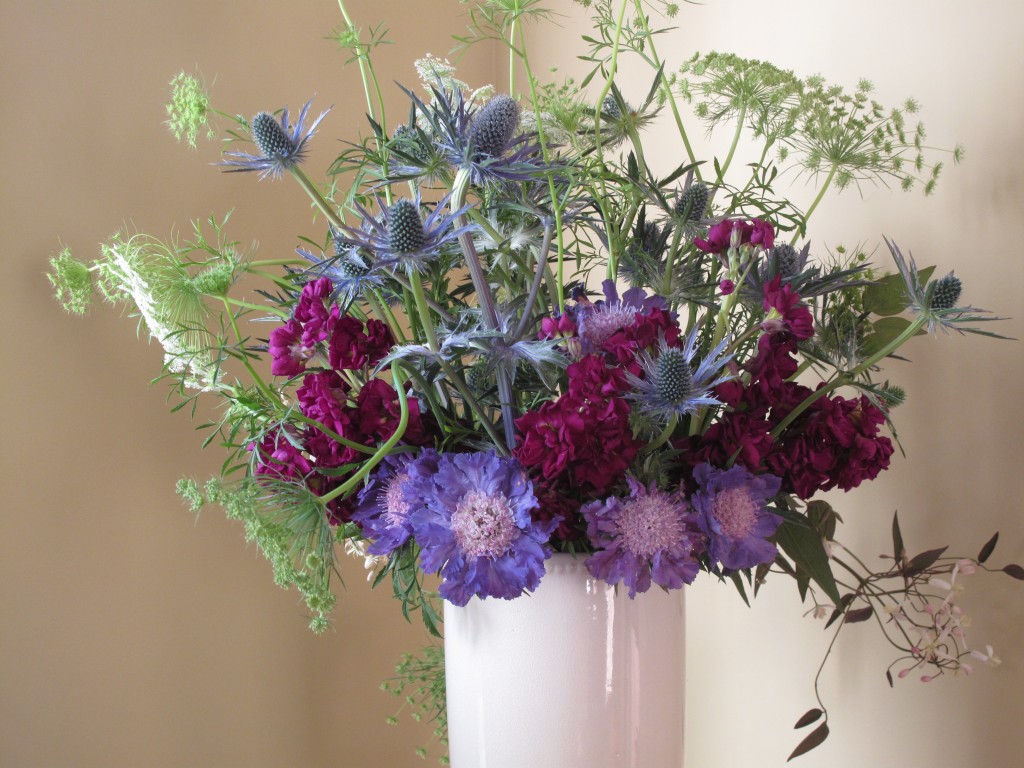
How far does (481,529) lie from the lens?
68 cm

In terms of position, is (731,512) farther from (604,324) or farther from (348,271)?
(348,271)

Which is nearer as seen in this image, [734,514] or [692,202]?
[734,514]

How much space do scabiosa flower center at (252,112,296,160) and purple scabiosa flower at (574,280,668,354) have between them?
0.86ft

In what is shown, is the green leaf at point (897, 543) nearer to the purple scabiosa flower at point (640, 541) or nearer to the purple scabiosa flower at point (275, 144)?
the purple scabiosa flower at point (640, 541)

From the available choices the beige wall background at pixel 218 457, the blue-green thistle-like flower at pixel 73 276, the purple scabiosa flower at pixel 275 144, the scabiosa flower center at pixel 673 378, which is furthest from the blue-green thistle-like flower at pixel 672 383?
the blue-green thistle-like flower at pixel 73 276

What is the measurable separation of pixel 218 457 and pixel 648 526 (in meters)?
0.70

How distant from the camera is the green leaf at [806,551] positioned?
0.82 m

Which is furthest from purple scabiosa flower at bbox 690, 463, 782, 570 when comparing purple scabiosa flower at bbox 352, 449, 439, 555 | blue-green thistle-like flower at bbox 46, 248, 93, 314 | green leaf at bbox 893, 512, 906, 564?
blue-green thistle-like flower at bbox 46, 248, 93, 314

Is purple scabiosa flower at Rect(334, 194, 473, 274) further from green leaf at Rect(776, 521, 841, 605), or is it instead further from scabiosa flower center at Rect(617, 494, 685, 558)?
green leaf at Rect(776, 521, 841, 605)

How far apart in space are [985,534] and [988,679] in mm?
143

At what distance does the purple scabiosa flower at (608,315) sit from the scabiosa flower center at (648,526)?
0.40 ft

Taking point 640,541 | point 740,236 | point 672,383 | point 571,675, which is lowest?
point 571,675

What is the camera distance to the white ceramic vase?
2.43 feet

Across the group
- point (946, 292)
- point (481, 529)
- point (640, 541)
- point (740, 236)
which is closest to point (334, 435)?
point (481, 529)
